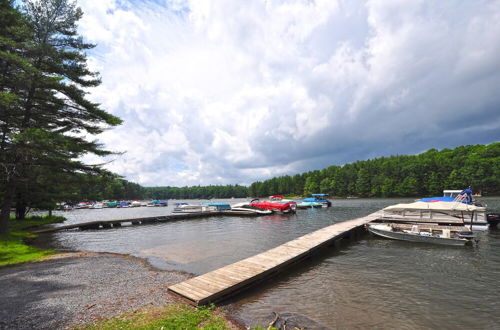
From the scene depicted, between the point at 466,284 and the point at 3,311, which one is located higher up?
the point at 3,311

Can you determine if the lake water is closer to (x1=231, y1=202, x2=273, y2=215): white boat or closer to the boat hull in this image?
the boat hull

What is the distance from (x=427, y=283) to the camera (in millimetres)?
11180

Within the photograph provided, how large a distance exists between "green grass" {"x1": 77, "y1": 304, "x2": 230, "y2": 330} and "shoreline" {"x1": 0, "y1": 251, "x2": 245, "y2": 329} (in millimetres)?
387

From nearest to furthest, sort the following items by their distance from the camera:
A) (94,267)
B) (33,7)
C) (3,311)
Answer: (3,311), (94,267), (33,7)

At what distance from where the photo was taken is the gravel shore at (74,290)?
23.2ft

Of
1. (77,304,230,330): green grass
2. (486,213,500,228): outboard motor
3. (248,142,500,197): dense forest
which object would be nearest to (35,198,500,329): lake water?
(77,304,230,330): green grass

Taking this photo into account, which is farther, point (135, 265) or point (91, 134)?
point (91, 134)

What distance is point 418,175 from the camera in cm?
10738

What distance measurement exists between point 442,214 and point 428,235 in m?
14.7

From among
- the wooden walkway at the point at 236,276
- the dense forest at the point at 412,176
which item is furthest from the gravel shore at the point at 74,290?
the dense forest at the point at 412,176

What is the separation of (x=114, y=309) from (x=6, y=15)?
24.8m

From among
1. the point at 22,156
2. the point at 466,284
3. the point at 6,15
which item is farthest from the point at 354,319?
the point at 6,15

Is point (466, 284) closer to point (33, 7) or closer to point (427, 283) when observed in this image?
point (427, 283)

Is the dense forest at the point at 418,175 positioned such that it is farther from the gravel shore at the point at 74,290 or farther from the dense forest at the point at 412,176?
the gravel shore at the point at 74,290
